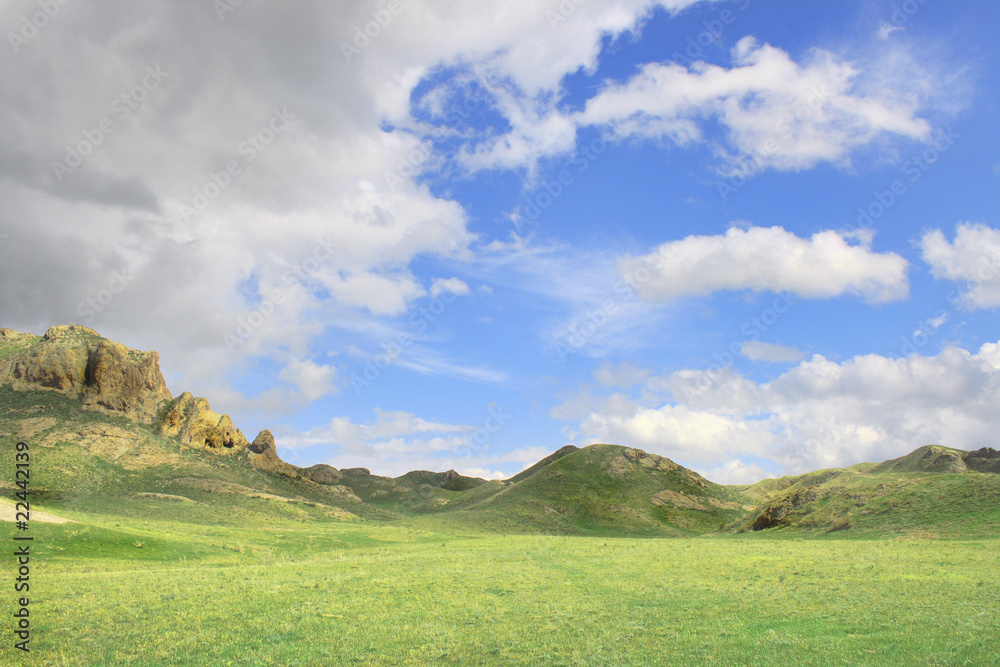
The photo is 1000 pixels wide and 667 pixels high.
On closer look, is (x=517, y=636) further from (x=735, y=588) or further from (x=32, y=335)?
(x=32, y=335)

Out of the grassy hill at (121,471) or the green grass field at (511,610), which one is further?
the grassy hill at (121,471)

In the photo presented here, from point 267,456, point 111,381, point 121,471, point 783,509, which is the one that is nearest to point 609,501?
point 783,509

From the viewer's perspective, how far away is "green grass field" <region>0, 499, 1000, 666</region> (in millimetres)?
17422

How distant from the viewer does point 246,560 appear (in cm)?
4641

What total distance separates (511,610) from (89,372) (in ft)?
503

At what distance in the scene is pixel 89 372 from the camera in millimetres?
134250

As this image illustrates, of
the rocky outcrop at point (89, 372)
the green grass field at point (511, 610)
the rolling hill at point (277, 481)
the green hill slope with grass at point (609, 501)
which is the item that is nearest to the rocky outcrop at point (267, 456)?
the rolling hill at point (277, 481)

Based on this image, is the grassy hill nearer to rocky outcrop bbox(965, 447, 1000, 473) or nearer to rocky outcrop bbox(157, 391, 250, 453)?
rocky outcrop bbox(157, 391, 250, 453)

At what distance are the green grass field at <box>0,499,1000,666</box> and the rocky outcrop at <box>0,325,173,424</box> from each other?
107412 millimetres

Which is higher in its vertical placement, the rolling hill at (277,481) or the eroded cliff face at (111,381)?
the eroded cliff face at (111,381)

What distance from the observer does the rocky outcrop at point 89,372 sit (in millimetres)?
128625

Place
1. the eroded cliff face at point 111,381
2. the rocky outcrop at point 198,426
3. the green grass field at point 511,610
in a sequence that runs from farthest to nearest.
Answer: the rocky outcrop at point 198,426 → the eroded cliff face at point 111,381 → the green grass field at point 511,610

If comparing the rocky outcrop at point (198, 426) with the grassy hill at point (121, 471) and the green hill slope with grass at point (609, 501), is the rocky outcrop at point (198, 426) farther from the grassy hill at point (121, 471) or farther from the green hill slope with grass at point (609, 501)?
the green hill slope with grass at point (609, 501)

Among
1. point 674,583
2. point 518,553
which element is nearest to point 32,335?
point 518,553
